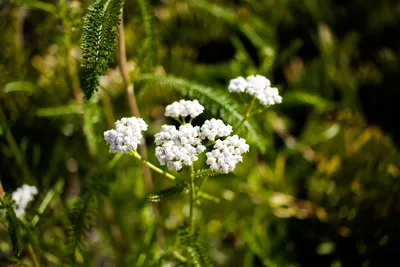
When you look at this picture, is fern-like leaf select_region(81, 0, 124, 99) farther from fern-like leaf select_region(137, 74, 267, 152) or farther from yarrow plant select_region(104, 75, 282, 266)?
fern-like leaf select_region(137, 74, 267, 152)

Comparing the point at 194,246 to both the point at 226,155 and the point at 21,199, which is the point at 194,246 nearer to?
the point at 226,155

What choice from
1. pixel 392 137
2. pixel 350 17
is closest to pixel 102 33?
pixel 392 137

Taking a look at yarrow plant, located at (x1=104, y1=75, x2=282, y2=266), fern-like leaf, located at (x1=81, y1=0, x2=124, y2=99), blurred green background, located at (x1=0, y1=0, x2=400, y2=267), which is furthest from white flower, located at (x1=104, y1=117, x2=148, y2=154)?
blurred green background, located at (x1=0, y1=0, x2=400, y2=267)

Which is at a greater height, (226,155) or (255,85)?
(255,85)

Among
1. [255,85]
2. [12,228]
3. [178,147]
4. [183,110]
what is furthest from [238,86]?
[12,228]

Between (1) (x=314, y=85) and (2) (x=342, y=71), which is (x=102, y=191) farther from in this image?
(2) (x=342, y=71)
